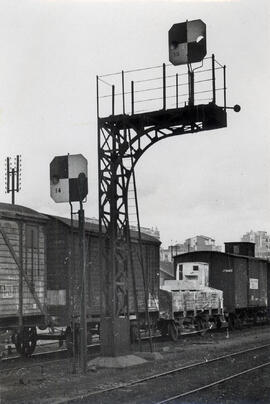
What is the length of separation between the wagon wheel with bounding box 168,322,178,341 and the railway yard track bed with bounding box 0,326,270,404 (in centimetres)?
597

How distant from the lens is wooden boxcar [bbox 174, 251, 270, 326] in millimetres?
28688

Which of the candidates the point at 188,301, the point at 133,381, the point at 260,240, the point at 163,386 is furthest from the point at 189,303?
the point at 260,240

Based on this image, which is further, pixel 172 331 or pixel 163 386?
pixel 172 331

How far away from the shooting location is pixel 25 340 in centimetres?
1636

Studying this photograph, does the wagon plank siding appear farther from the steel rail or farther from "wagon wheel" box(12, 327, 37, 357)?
the steel rail

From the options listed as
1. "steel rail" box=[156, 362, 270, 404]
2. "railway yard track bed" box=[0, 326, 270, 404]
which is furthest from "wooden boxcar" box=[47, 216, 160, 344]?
"steel rail" box=[156, 362, 270, 404]

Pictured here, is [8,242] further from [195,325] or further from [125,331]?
[195,325]

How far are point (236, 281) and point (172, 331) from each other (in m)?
7.27

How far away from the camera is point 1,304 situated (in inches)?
570

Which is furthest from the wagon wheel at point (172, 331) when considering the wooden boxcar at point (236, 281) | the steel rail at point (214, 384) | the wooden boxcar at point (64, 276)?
the steel rail at point (214, 384)

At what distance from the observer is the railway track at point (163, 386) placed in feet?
32.7

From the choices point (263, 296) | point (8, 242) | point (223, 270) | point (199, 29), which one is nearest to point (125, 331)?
point (8, 242)

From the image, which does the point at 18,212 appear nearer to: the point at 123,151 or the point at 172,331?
the point at 123,151

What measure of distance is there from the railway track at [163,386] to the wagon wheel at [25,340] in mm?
4684
